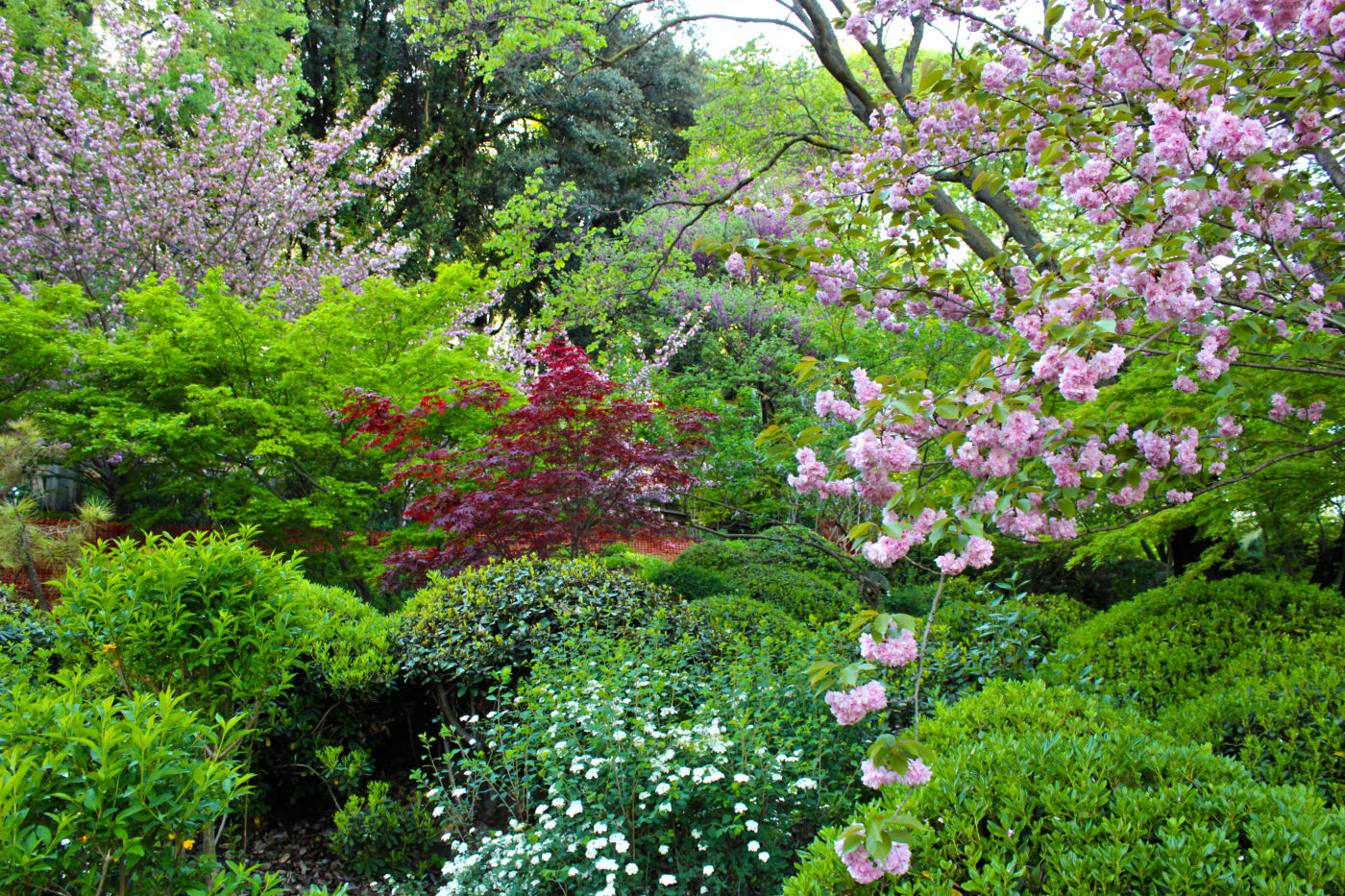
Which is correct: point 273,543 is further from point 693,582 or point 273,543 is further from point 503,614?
point 693,582

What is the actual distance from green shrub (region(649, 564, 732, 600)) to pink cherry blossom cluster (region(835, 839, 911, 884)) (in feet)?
16.4

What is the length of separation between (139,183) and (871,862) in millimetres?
11406

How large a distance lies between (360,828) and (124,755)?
2.16m

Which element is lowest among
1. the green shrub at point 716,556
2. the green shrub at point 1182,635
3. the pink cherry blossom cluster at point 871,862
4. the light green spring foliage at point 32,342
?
the green shrub at point 716,556

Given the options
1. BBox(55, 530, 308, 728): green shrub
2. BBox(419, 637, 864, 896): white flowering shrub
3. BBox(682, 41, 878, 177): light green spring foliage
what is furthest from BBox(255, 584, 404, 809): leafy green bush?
BBox(682, 41, 878, 177): light green spring foliage

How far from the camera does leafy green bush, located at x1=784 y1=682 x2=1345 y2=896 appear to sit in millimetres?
1471

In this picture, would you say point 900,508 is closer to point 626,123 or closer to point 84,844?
point 84,844

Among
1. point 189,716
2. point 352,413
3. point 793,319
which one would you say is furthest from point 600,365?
point 189,716

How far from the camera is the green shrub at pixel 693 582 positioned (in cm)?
638

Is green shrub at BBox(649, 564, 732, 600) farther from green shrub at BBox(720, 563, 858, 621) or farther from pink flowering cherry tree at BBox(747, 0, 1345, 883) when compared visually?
pink flowering cherry tree at BBox(747, 0, 1345, 883)

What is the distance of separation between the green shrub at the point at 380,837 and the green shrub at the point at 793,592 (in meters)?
2.79

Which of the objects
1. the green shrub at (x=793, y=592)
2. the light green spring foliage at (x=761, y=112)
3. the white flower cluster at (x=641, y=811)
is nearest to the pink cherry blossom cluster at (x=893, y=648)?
the white flower cluster at (x=641, y=811)

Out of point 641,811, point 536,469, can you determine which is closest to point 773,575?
point 536,469

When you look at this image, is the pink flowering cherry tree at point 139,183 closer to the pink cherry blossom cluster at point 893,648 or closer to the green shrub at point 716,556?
the green shrub at point 716,556
